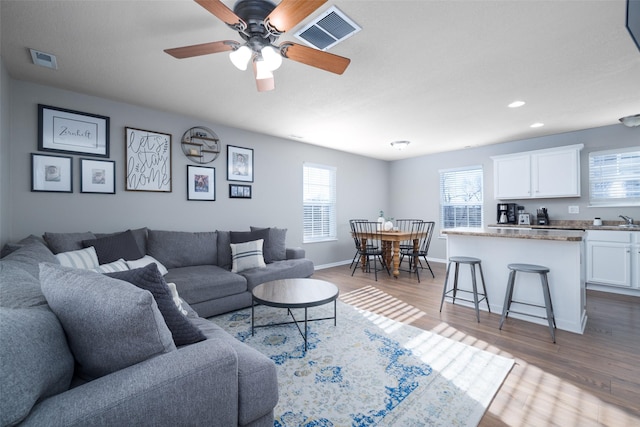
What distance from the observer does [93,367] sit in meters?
0.98

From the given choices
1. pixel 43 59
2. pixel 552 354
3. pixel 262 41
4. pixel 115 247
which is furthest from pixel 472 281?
pixel 43 59

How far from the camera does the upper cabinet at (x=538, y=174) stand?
4.45 metres

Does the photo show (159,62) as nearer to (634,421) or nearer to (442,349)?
(442,349)

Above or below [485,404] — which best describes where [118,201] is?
above

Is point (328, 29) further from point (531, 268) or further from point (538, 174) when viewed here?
point (538, 174)

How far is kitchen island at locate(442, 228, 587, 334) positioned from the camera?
2686mm

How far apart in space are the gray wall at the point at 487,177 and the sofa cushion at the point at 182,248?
4900mm

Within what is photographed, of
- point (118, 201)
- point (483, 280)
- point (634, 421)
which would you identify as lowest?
point (634, 421)

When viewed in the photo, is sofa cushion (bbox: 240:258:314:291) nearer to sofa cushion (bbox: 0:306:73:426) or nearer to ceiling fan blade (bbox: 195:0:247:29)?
sofa cushion (bbox: 0:306:73:426)

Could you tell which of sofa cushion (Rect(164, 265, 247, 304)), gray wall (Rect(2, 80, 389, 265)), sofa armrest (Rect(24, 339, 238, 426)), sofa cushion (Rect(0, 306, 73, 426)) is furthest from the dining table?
sofa cushion (Rect(0, 306, 73, 426))

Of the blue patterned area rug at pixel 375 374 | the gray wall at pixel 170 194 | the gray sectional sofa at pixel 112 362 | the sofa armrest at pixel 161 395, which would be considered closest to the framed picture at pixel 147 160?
the gray wall at pixel 170 194

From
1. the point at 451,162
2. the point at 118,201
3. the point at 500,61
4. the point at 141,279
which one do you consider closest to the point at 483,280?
the point at 500,61

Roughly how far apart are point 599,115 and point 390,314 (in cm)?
408

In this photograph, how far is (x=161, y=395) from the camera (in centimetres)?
91
